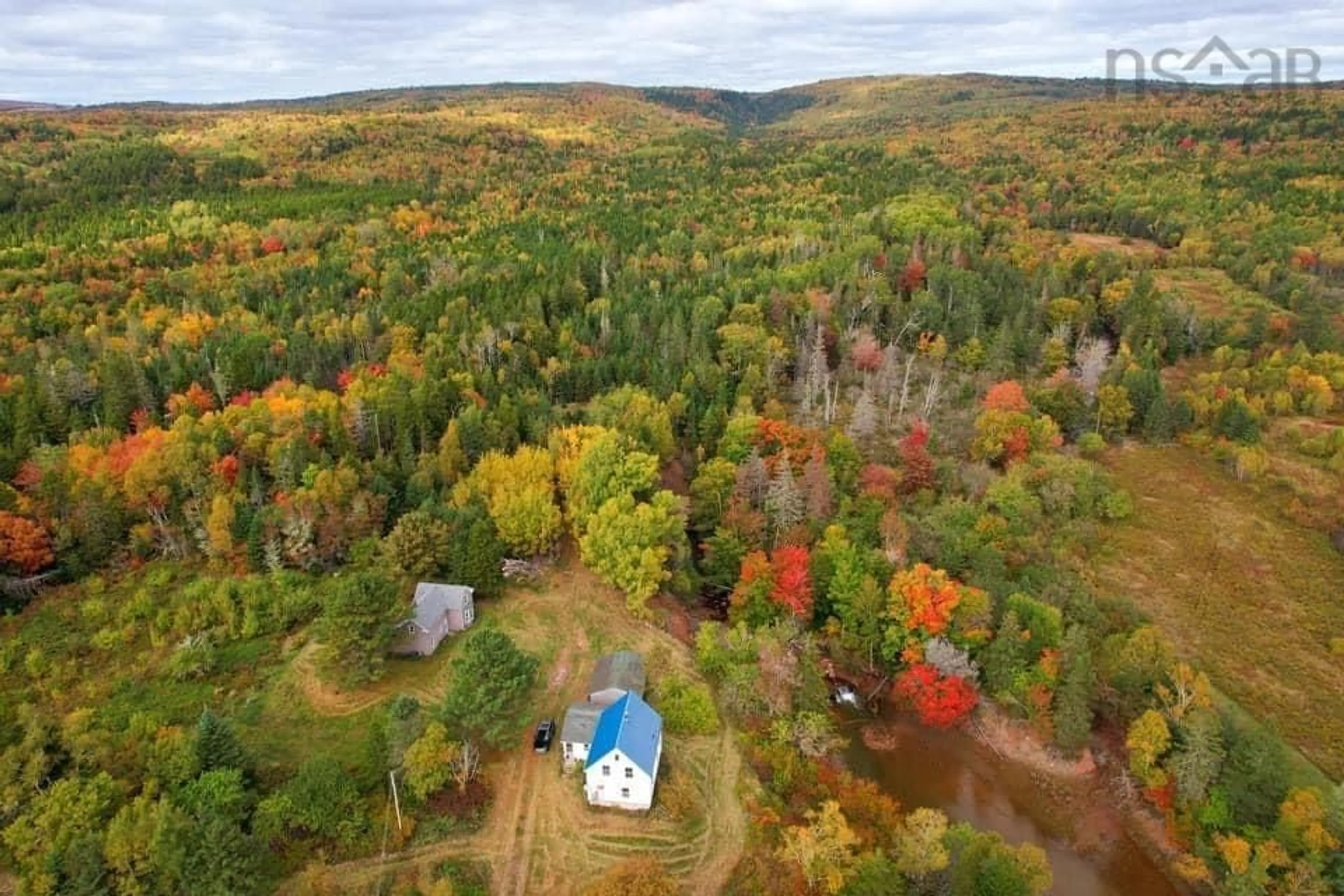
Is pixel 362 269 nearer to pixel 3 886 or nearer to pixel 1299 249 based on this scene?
pixel 3 886

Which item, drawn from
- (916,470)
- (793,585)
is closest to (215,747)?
(793,585)

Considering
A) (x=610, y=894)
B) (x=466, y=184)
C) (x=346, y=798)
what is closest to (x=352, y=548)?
(x=346, y=798)

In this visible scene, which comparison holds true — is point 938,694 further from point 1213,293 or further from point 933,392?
point 1213,293

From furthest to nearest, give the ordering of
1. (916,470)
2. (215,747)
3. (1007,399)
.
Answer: (1007,399)
(916,470)
(215,747)

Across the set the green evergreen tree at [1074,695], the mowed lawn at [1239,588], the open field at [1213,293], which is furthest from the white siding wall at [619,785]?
the open field at [1213,293]

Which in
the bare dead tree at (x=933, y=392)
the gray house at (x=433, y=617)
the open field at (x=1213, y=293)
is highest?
the open field at (x=1213, y=293)

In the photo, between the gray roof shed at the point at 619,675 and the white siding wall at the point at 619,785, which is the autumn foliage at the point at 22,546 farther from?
the white siding wall at the point at 619,785
